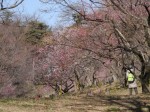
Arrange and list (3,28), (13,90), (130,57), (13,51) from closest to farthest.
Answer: (130,57)
(13,90)
(13,51)
(3,28)

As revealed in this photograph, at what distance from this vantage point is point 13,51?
105 ft

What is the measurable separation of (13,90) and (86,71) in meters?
8.07

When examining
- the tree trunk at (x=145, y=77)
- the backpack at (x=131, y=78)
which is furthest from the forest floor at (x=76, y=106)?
the backpack at (x=131, y=78)

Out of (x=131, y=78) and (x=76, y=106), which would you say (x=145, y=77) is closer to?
(x=131, y=78)

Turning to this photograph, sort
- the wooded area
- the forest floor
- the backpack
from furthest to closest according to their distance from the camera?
the wooded area < the backpack < the forest floor

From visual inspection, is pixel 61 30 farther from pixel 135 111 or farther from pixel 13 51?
pixel 135 111

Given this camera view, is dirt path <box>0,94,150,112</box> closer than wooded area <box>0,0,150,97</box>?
Yes

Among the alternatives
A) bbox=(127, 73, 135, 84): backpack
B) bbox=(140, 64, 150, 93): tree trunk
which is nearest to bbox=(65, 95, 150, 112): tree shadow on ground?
bbox=(140, 64, 150, 93): tree trunk

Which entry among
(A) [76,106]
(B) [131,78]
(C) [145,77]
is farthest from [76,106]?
(B) [131,78]

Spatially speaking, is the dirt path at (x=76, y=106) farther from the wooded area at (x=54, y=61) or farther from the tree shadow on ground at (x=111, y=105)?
the wooded area at (x=54, y=61)

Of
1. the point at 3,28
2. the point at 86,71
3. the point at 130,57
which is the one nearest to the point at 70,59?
the point at 86,71

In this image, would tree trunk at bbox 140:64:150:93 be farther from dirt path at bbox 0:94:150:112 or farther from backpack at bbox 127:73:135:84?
dirt path at bbox 0:94:150:112

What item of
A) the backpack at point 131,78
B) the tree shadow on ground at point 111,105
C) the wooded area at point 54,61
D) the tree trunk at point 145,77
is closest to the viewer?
the tree shadow on ground at point 111,105

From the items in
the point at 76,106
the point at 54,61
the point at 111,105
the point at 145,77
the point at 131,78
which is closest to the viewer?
the point at 76,106
